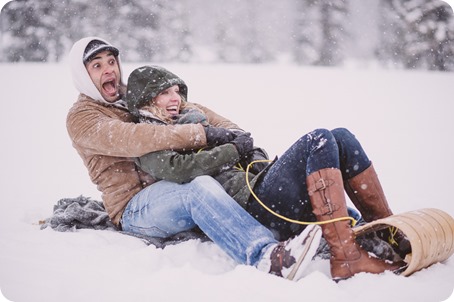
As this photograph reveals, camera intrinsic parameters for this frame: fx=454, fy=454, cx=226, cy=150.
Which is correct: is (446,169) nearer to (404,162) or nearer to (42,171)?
(404,162)

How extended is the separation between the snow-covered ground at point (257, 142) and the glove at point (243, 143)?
0.37 meters

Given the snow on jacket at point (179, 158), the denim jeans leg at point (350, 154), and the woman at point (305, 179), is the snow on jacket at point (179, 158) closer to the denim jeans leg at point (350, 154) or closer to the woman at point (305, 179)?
the woman at point (305, 179)

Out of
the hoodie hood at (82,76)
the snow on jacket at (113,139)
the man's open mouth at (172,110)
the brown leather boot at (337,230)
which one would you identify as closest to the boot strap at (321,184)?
the brown leather boot at (337,230)

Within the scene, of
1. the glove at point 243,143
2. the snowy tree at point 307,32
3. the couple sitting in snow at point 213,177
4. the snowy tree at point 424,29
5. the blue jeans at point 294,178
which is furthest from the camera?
the snowy tree at point 307,32

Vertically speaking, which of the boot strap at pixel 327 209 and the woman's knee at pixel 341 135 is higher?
the woman's knee at pixel 341 135

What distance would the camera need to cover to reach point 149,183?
1.71m

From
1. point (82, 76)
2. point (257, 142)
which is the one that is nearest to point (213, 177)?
point (82, 76)

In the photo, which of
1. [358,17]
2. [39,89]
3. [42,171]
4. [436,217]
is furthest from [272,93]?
[436,217]

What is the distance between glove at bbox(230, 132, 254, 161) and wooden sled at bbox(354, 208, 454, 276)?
473mm

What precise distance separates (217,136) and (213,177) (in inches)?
5.7

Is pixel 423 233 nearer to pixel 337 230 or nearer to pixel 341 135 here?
pixel 337 230

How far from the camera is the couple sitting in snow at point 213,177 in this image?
4.36 ft

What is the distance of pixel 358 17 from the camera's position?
198 centimetres

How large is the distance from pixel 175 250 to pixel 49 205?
3.61 feet
